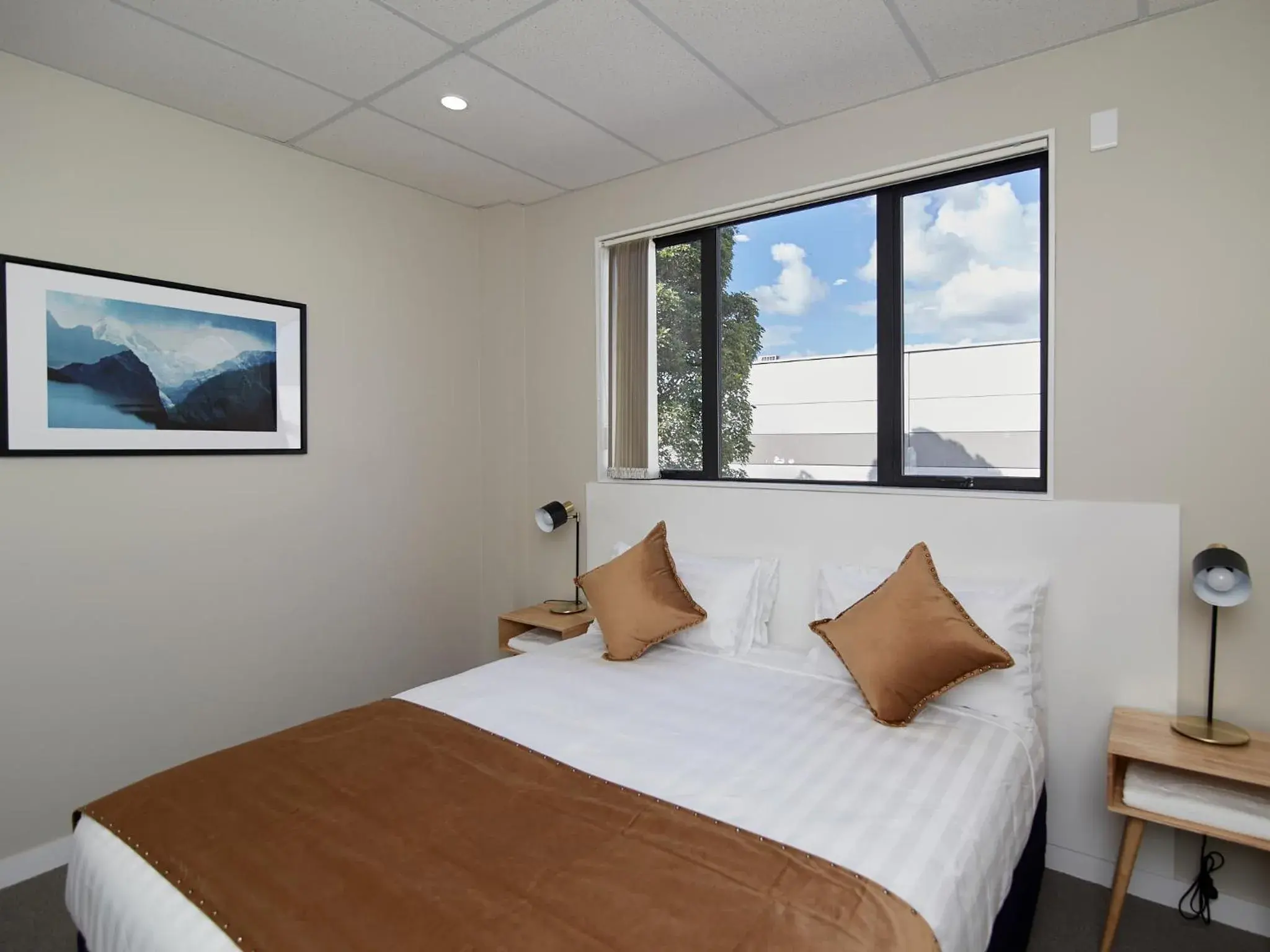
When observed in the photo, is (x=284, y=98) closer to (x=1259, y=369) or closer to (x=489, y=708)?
(x=489, y=708)

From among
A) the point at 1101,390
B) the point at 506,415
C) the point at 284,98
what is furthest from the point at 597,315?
the point at 1101,390

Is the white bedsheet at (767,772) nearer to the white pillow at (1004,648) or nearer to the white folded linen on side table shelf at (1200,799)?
the white pillow at (1004,648)

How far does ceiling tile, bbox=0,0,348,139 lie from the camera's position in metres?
2.20

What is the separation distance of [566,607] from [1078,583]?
2285mm

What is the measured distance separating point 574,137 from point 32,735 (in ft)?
10.3

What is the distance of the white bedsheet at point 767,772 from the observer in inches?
55.6

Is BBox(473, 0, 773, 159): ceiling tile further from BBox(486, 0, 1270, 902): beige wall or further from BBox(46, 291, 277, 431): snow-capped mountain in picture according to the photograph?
BBox(46, 291, 277, 431): snow-capped mountain in picture

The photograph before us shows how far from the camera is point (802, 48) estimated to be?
239 cm

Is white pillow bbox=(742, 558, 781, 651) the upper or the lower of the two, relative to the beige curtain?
lower

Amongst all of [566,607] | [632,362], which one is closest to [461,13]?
[632,362]

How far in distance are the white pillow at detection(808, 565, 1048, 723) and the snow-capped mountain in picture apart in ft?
8.72

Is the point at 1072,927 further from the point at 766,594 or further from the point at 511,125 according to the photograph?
the point at 511,125

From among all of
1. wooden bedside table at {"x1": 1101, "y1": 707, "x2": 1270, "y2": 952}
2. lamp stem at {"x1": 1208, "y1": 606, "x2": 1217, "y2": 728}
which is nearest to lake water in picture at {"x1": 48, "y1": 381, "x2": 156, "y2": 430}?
wooden bedside table at {"x1": 1101, "y1": 707, "x2": 1270, "y2": 952}

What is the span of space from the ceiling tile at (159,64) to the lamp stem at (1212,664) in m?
3.57
